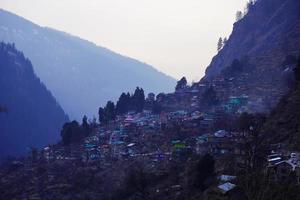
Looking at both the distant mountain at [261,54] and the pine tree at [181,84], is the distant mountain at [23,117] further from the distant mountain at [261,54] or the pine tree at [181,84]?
the distant mountain at [261,54]

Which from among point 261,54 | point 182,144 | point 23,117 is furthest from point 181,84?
point 23,117

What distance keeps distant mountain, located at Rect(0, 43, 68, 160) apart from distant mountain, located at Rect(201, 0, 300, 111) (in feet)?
269

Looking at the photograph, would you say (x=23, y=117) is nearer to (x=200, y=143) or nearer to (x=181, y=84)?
(x=181, y=84)

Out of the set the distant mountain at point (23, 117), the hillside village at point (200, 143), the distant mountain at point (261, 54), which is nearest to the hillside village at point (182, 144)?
the hillside village at point (200, 143)

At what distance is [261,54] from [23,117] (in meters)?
114

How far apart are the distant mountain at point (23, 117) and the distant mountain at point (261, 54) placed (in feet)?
269

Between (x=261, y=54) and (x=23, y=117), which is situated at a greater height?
(x=261, y=54)

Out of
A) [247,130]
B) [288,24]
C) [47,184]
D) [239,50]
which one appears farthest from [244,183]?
[239,50]

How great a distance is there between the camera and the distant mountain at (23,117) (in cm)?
16500

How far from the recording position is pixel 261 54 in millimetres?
101312

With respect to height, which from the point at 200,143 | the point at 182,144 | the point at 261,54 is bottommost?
the point at 182,144

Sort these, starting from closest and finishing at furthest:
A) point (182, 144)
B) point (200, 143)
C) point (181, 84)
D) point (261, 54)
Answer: point (200, 143)
point (182, 144)
point (261, 54)
point (181, 84)

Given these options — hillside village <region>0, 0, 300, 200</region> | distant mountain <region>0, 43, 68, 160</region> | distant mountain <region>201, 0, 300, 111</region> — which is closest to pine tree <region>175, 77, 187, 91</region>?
hillside village <region>0, 0, 300, 200</region>

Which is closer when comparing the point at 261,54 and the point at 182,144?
the point at 182,144
